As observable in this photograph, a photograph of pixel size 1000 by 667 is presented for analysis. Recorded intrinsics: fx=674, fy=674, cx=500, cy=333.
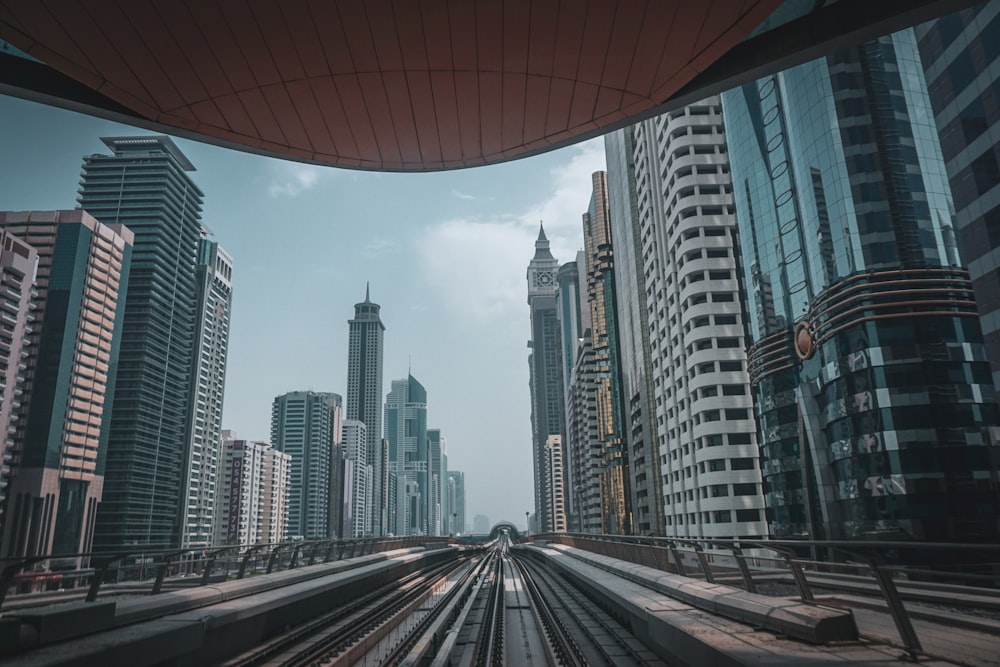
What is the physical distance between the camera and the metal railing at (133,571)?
32.9 feet

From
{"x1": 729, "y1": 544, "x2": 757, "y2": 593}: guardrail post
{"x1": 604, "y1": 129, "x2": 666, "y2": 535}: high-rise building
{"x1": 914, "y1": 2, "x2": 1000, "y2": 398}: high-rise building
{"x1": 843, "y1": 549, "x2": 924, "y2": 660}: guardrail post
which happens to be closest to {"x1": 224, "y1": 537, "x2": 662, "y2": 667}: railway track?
{"x1": 729, "y1": 544, "x2": 757, "y2": 593}: guardrail post

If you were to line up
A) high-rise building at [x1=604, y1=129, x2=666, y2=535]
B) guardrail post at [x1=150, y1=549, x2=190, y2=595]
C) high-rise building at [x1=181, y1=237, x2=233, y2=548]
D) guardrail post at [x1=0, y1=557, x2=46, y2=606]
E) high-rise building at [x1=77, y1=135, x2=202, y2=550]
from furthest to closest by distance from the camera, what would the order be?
high-rise building at [x1=181, y1=237, x2=233, y2=548], high-rise building at [x1=77, y1=135, x2=202, y2=550], high-rise building at [x1=604, y1=129, x2=666, y2=535], guardrail post at [x1=150, y1=549, x2=190, y2=595], guardrail post at [x1=0, y1=557, x2=46, y2=606]

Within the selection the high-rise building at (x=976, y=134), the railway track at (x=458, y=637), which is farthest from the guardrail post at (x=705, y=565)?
the high-rise building at (x=976, y=134)

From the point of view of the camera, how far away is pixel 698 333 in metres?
71.2

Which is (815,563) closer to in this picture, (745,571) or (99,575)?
(745,571)

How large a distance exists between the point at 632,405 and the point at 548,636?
95.4 meters

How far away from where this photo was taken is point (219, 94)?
43.2ft

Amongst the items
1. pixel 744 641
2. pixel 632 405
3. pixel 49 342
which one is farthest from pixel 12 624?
pixel 49 342

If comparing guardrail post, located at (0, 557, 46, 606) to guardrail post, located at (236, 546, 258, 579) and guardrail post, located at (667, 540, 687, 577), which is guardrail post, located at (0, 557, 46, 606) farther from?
guardrail post, located at (667, 540, 687, 577)

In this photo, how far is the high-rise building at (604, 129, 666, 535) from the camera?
92.4 meters

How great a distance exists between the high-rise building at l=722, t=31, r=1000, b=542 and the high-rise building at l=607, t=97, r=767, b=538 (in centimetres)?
764

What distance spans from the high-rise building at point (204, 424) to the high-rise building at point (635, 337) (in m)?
118

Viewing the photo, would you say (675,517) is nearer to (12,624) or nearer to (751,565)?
(751,565)

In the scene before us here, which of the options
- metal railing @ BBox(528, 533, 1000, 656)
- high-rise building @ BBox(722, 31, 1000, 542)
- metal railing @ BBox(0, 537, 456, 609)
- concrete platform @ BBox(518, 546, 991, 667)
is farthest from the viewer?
high-rise building @ BBox(722, 31, 1000, 542)
